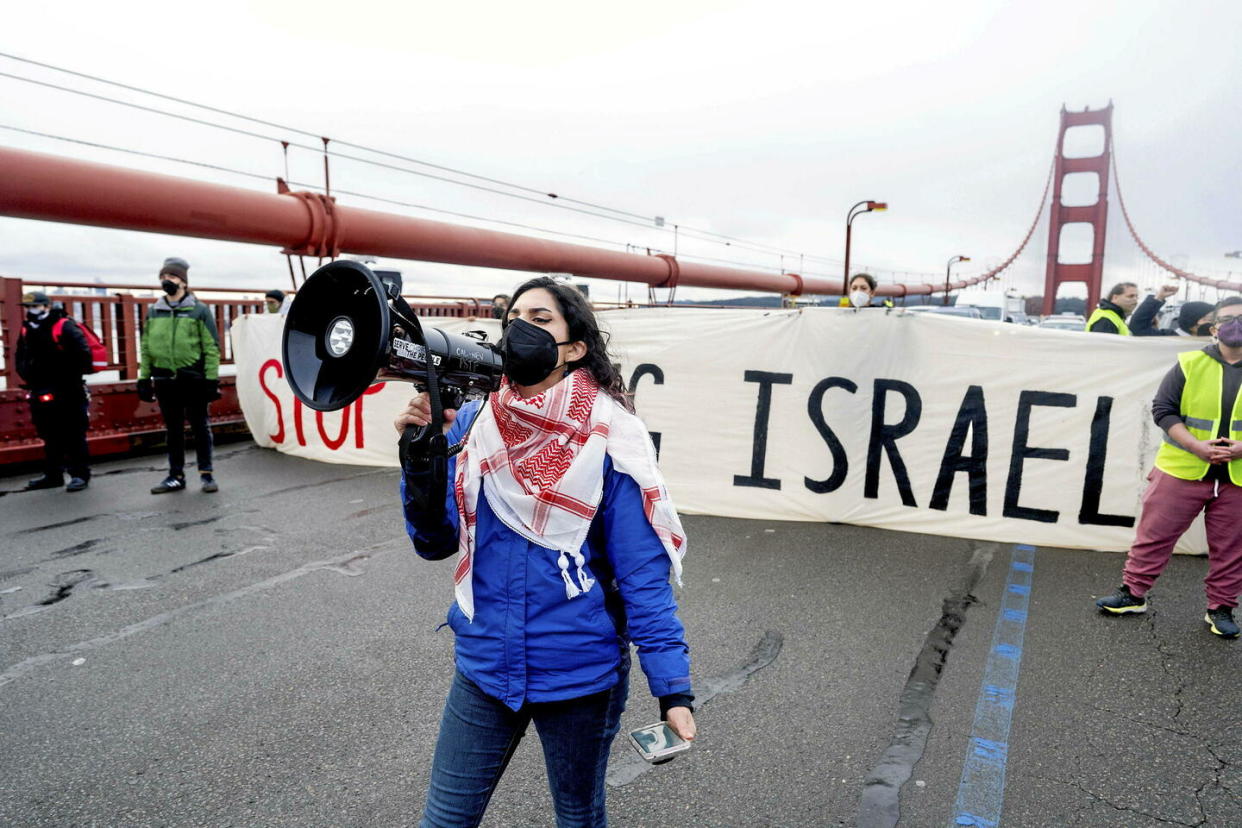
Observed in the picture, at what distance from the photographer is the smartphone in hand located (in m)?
1.40

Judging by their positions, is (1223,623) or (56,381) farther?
(56,381)

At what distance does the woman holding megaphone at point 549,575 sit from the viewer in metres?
1.56

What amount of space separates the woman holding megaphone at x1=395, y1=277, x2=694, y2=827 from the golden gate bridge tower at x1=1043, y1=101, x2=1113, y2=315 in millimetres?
63394

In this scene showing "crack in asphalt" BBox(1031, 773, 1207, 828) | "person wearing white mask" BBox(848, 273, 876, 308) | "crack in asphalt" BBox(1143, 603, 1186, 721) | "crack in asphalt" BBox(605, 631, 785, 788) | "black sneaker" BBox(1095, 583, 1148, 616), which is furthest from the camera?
"person wearing white mask" BBox(848, 273, 876, 308)

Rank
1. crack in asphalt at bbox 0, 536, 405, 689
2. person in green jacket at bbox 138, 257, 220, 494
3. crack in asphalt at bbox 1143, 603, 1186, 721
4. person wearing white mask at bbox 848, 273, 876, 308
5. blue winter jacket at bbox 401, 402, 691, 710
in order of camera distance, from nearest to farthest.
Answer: blue winter jacket at bbox 401, 402, 691, 710 < crack in asphalt at bbox 1143, 603, 1186, 721 < crack in asphalt at bbox 0, 536, 405, 689 < person in green jacket at bbox 138, 257, 220, 494 < person wearing white mask at bbox 848, 273, 876, 308

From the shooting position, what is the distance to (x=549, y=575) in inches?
62.5

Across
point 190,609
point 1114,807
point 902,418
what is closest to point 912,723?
point 1114,807

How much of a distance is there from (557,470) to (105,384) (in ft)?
27.9

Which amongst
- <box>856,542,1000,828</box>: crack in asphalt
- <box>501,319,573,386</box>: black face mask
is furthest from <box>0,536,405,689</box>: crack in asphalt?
<box>856,542,1000,828</box>: crack in asphalt

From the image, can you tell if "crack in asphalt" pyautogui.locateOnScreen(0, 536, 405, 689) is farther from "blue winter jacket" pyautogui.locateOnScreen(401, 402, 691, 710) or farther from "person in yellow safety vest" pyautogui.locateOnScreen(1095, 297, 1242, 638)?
"person in yellow safety vest" pyautogui.locateOnScreen(1095, 297, 1242, 638)

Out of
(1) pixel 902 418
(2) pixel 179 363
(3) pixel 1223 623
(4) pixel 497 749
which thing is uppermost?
(2) pixel 179 363

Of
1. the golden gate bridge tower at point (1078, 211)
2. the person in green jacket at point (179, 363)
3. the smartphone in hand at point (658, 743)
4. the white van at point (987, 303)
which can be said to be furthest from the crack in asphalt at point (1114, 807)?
the golden gate bridge tower at point (1078, 211)

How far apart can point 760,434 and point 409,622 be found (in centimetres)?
308

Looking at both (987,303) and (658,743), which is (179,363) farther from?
(987,303)
